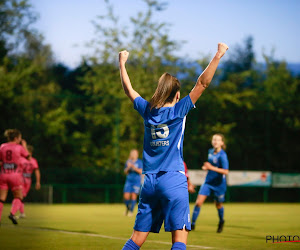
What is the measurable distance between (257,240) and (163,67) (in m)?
25.9

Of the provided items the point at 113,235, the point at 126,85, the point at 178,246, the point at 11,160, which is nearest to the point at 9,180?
the point at 11,160

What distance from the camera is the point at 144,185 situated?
213 inches

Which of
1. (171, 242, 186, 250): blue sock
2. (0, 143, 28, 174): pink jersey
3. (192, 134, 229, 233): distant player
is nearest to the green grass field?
(192, 134, 229, 233): distant player

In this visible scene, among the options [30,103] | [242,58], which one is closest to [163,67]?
[30,103]

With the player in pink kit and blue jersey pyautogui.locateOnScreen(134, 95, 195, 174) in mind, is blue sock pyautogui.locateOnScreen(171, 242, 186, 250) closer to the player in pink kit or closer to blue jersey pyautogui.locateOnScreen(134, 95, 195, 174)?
blue jersey pyautogui.locateOnScreen(134, 95, 195, 174)

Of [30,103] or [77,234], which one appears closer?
[77,234]

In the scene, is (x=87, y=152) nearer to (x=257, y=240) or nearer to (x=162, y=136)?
(x=257, y=240)

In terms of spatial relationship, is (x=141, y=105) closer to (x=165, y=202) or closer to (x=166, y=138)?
(x=166, y=138)

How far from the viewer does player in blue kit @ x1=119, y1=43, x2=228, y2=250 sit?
527 centimetres

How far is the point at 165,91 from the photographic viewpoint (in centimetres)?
542

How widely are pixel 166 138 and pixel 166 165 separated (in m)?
0.24

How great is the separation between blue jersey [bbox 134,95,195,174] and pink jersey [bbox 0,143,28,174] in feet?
23.5

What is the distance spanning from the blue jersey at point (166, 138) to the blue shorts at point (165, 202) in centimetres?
8

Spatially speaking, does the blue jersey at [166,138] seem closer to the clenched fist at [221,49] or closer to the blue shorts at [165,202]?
the blue shorts at [165,202]
